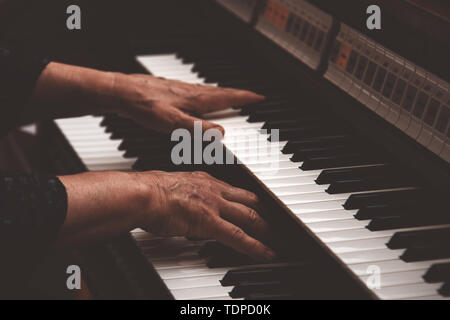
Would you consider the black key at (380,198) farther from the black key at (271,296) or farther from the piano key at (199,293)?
the piano key at (199,293)

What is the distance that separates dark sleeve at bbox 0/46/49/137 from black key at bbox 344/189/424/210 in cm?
110

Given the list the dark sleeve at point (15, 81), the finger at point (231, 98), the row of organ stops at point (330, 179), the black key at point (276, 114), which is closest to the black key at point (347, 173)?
the row of organ stops at point (330, 179)

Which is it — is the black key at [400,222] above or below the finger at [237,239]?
above

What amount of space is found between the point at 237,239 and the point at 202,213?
10 centimetres

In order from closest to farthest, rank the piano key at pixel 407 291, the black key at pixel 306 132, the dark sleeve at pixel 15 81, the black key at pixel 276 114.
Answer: the piano key at pixel 407 291 → the black key at pixel 306 132 → the black key at pixel 276 114 → the dark sleeve at pixel 15 81

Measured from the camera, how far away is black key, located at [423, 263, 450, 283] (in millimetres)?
1181

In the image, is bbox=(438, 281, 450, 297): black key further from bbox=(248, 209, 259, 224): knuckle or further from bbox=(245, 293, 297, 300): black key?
bbox=(248, 209, 259, 224): knuckle

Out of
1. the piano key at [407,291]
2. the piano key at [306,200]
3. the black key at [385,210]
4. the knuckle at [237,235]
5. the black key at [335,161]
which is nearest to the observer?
the piano key at [407,291]

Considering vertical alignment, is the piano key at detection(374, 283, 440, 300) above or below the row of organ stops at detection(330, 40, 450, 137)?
below

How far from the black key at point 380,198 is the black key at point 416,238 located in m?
0.12

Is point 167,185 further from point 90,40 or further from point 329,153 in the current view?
point 90,40

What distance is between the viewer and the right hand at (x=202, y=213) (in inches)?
58.3

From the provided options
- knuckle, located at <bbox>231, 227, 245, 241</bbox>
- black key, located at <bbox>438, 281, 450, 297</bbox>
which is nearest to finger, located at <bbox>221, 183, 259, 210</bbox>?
knuckle, located at <bbox>231, 227, 245, 241</bbox>
